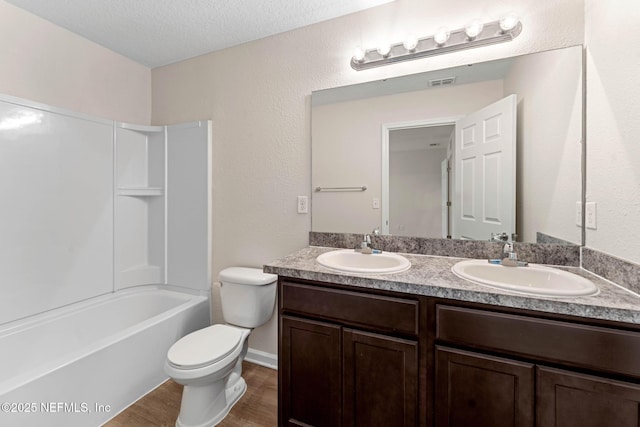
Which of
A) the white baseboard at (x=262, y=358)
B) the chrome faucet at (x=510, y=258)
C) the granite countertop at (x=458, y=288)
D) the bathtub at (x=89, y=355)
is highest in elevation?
the chrome faucet at (x=510, y=258)

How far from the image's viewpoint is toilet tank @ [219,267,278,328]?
6.16 feet

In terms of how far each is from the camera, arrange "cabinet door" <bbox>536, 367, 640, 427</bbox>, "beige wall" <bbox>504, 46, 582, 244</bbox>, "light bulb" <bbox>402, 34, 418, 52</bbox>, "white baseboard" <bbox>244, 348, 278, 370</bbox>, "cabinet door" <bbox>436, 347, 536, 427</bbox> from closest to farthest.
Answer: "cabinet door" <bbox>536, 367, 640, 427</bbox>
"cabinet door" <bbox>436, 347, 536, 427</bbox>
"beige wall" <bbox>504, 46, 582, 244</bbox>
"light bulb" <bbox>402, 34, 418, 52</bbox>
"white baseboard" <bbox>244, 348, 278, 370</bbox>

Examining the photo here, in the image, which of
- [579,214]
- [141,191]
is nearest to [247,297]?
[141,191]

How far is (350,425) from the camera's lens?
1.22 m

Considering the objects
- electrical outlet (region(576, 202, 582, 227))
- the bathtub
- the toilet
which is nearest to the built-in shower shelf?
the bathtub

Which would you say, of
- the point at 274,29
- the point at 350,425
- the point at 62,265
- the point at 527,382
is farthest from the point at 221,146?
the point at 527,382

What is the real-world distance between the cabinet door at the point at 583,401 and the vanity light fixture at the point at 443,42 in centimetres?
154

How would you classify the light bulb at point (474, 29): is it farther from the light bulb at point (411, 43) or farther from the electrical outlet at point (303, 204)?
the electrical outlet at point (303, 204)

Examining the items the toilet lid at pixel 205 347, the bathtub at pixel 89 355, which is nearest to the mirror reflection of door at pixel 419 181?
the toilet lid at pixel 205 347

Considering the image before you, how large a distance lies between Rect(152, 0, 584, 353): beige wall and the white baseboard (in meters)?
0.06

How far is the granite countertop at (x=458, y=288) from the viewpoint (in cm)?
88

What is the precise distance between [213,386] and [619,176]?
218 centimetres

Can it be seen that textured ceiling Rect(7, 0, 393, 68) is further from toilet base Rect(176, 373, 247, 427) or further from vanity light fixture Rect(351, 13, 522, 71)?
toilet base Rect(176, 373, 247, 427)

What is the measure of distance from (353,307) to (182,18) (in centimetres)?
211
